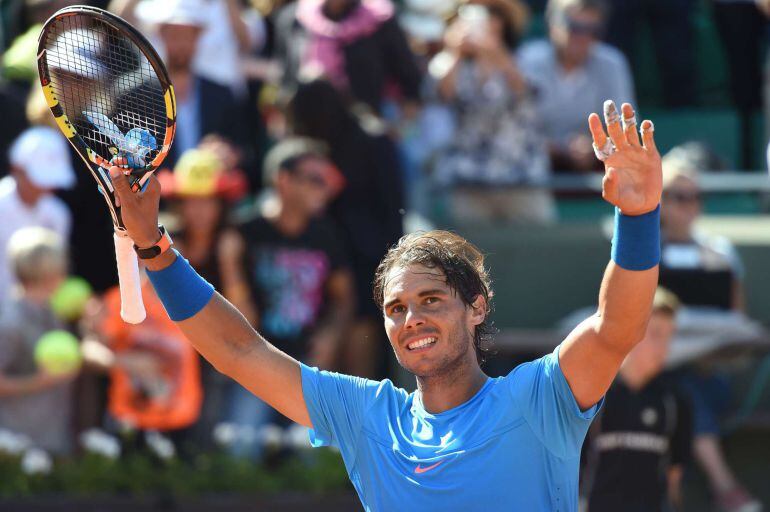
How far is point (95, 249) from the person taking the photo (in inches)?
288

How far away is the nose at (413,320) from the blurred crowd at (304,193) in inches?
100

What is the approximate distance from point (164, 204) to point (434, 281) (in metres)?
4.04

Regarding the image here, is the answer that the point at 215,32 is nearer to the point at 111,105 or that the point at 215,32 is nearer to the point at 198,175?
the point at 198,175

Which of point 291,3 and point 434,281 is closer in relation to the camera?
point 434,281

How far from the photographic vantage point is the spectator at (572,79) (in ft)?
26.8

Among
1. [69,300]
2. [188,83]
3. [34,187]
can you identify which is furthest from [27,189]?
[188,83]

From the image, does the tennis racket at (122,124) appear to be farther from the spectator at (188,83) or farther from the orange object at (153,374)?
the spectator at (188,83)

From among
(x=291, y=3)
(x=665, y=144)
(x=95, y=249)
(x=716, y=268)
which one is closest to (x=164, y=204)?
(x=95, y=249)

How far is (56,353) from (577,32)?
136 inches

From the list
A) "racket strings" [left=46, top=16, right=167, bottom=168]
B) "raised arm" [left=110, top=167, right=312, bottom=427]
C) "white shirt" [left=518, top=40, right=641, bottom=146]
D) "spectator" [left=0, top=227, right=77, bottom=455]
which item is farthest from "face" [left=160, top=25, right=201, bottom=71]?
"raised arm" [left=110, top=167, right=312, bottom=427]

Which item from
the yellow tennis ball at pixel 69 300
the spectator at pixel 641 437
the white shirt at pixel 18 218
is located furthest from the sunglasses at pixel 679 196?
the white shirt at pixel 18 218

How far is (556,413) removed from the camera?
3.29m

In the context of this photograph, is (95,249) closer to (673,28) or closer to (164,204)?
(164,204)

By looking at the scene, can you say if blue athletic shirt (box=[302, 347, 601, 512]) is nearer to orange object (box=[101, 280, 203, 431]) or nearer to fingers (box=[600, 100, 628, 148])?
fingers (box=[600, 100, 628, 148])
